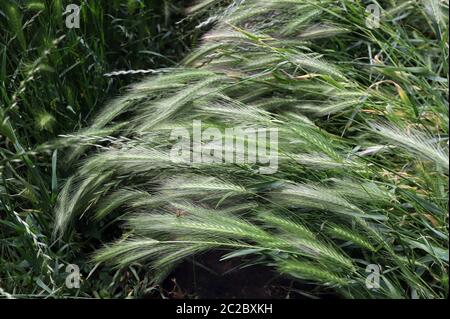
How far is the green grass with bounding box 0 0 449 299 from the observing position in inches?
81.4

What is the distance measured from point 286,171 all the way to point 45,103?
33.7 inches

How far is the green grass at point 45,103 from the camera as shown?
227 centimetres

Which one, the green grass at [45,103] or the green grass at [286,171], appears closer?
the green grass at [286,171]

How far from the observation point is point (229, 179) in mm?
2238

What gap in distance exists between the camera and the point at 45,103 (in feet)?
8.39

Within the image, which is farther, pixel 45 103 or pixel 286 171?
pixel 45 103

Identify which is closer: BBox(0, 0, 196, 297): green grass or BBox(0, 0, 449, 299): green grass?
BBox(0, 0, 449, 299): green grass

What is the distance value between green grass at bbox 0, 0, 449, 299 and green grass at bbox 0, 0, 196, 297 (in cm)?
4

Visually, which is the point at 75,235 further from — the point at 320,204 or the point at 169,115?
the point at 320,204

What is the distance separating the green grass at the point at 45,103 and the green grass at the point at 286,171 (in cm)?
4

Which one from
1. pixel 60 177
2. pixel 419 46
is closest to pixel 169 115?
pixel 60 177

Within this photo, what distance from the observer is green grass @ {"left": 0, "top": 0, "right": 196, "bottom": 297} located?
2.27m

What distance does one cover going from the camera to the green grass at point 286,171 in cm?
207

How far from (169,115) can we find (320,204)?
57cm
